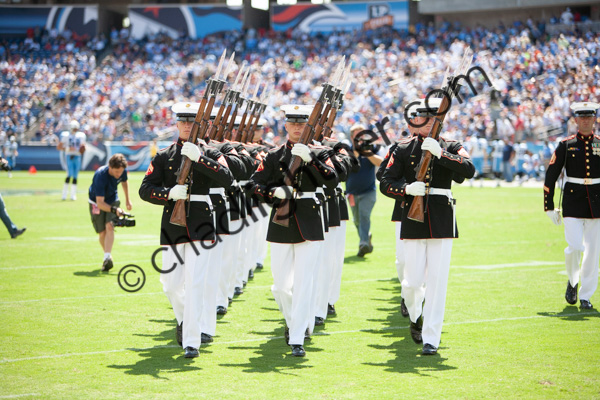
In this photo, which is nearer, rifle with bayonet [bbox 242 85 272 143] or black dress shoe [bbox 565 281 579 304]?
black dress shoe [bbox 565 281 579 304]


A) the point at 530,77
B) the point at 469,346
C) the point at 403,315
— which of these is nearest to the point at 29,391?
the point at 469,346

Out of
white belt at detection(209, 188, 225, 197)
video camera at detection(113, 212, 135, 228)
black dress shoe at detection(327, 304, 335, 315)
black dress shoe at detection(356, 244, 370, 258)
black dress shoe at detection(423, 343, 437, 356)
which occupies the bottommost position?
black dress shoe at detection(356, 244, 370, 258)

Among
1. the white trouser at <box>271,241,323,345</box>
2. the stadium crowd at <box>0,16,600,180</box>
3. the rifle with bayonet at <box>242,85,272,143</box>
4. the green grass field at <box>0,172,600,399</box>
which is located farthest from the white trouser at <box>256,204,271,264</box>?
the stadium crowd at <box>0,16,600,180</box>

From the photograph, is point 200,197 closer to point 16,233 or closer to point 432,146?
point 432,146

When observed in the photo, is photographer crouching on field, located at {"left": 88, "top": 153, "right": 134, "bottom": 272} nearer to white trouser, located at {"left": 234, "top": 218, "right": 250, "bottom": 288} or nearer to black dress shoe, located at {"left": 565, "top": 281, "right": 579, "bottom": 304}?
white trouser, located at {"left": 234, "top": 218, "right": 250, "bottom": 288}

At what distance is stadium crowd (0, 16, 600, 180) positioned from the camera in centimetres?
3600

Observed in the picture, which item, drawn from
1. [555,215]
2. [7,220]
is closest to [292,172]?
[555,215]

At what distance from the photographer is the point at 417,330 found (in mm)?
8062

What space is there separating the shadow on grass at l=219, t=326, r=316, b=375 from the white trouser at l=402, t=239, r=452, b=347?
109 centimetres

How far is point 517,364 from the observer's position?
7012mm

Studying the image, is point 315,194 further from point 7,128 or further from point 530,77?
point 7,128

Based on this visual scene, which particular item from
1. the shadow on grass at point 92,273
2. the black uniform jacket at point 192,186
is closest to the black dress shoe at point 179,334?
the black uniform jacket at point 192,186

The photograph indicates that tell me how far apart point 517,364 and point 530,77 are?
32403 mm

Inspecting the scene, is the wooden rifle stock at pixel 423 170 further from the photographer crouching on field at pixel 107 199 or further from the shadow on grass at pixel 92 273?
the shadow on grass at pixel 92 273
